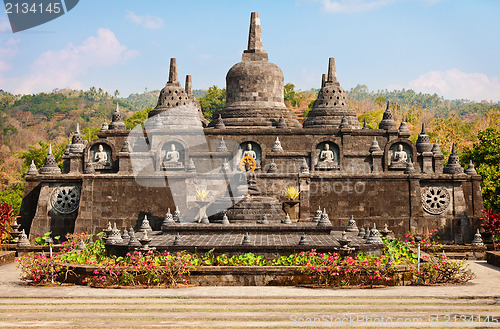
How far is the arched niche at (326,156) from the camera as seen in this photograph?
34.7 metres

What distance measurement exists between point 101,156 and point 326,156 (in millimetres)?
12108

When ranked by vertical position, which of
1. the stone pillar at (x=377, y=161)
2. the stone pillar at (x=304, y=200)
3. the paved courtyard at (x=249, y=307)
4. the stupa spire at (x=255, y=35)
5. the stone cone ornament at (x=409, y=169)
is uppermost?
the stupa spire at (x=255, y=35)

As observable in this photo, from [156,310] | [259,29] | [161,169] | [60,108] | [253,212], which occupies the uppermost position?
[60,108]

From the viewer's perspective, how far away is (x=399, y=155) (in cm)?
3484

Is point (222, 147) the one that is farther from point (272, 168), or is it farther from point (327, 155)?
point (327, 155)

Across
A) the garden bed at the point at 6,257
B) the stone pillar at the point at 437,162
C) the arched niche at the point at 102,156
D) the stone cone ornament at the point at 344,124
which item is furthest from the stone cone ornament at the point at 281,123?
the garden bed at the point at 6,257

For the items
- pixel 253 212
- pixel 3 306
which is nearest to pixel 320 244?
pixel 253 212

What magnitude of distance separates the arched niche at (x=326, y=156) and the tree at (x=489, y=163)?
27.5 ft

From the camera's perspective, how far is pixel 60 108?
468ft

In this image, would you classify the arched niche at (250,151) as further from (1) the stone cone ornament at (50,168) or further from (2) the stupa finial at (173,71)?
(1) the stone cone ornament at (50,168)

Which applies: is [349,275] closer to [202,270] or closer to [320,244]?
[320,244]

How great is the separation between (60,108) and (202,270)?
130779 mm

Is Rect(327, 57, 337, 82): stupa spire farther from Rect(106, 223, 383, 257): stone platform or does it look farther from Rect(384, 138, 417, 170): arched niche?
Rect(106, 223, 383, 257): stone platform

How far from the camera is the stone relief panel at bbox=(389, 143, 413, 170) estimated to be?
3466 cm
